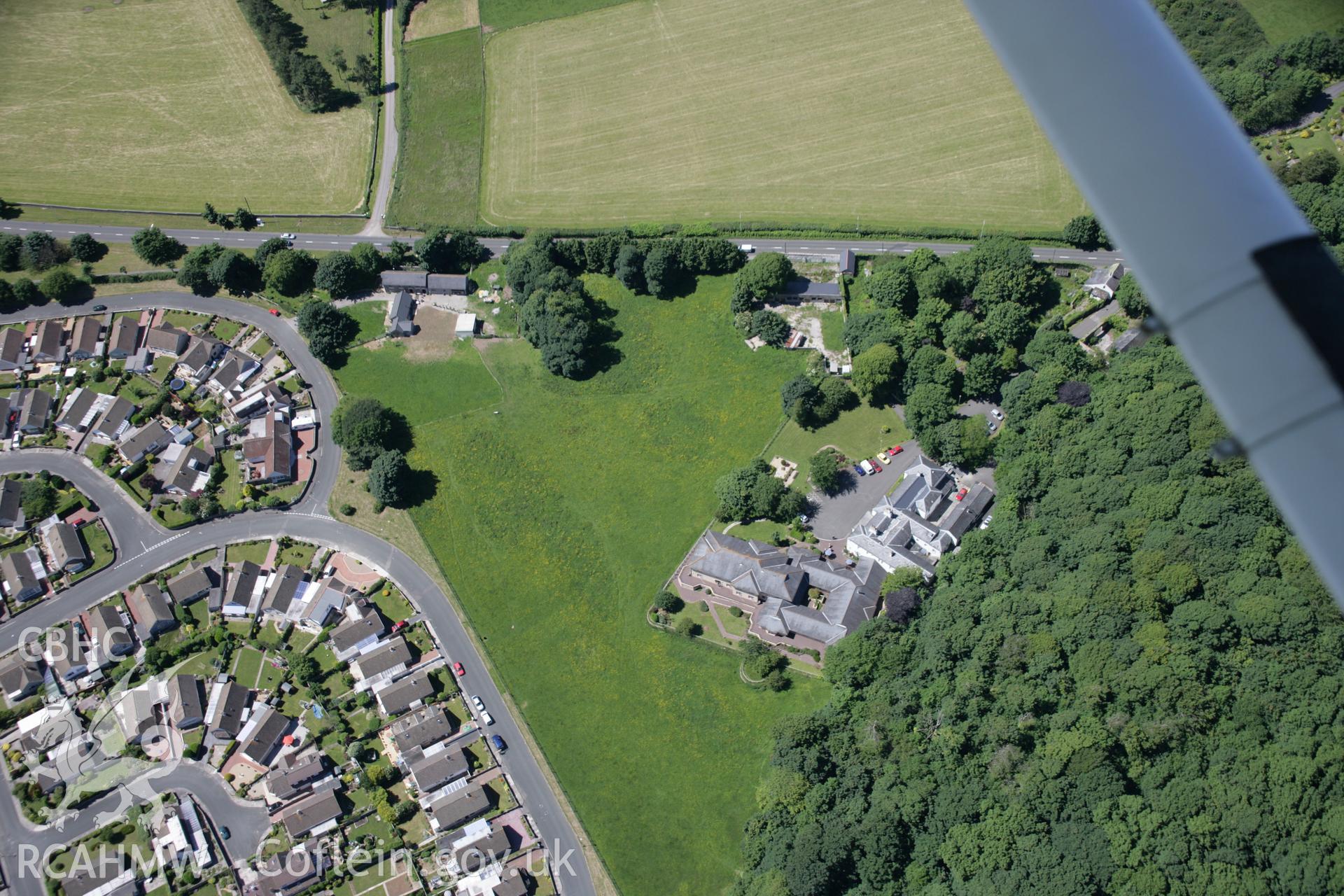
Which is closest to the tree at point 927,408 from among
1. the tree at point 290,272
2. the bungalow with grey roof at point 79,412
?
the tree at point 290,272

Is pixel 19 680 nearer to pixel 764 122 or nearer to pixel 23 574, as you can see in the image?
pixel 23 574

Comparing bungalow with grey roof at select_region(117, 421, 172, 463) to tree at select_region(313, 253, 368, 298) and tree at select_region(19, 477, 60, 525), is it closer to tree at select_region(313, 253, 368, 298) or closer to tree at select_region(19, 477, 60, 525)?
tree at select_region(19, 477, 60, 525)

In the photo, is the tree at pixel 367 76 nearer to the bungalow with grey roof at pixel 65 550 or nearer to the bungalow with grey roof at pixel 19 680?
the bungalow with grey roof at pixel 65 550

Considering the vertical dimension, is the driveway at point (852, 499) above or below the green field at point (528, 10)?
below

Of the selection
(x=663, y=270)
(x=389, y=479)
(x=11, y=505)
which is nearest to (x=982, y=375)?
(x=663, y=270)

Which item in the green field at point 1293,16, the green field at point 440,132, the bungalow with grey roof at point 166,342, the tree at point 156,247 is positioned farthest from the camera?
the green field at point 1293,16

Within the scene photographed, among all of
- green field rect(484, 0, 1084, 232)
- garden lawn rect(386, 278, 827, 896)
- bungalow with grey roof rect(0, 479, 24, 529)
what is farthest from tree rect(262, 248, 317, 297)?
bungalow with grey roof rect(0, 479, 24, 529)
